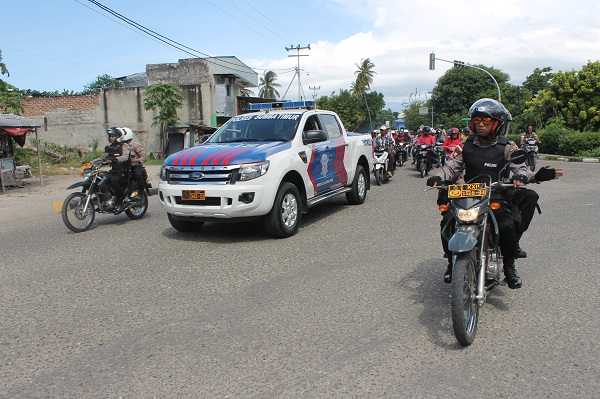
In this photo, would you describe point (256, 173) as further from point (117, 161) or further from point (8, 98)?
point (8, 98)

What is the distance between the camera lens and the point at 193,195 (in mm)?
7102

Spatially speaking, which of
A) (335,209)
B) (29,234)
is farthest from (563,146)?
(29,234)

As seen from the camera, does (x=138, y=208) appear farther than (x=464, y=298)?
Yes

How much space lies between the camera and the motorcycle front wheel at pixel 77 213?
8.28 m

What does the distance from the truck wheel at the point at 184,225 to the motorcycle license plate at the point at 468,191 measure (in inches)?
190

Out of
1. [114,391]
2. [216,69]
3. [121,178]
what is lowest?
[114,391]

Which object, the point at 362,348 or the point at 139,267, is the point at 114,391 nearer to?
the point at 362,348

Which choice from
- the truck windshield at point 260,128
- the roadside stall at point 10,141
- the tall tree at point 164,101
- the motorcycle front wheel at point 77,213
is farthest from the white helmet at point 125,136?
the tall tree at point 164,101

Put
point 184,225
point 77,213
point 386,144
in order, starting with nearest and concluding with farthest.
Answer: point 184,225, point 77,213, point 386,144

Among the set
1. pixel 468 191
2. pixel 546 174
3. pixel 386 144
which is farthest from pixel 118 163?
pixel 386 144

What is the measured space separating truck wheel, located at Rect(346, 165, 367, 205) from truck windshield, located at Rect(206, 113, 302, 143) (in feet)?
7.54

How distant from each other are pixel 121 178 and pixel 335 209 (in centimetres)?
400

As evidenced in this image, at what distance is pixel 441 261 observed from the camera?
6.03 m

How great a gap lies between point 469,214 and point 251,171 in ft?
12.4
